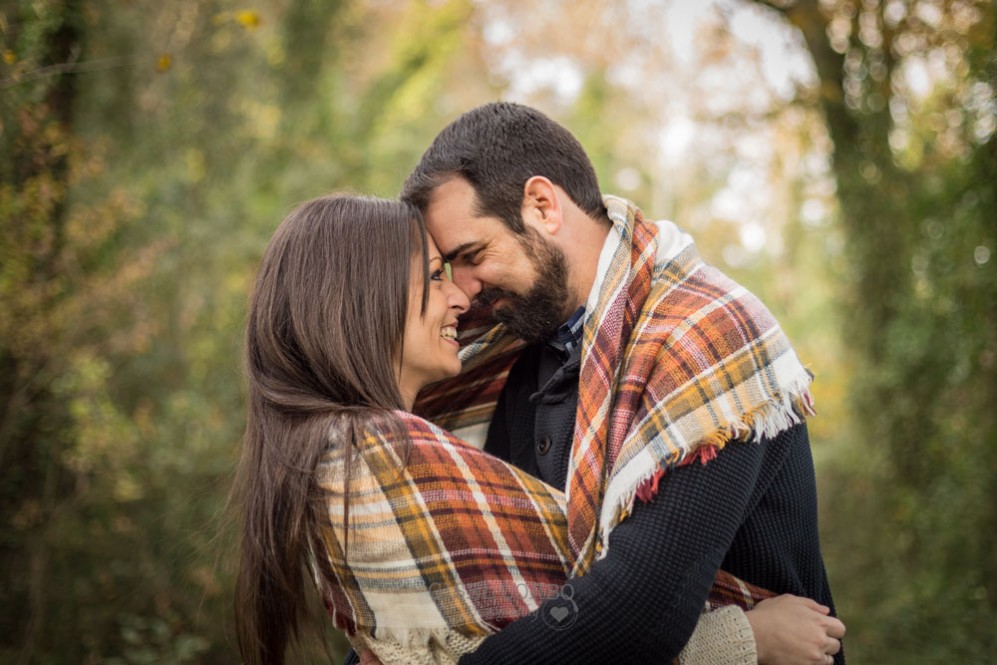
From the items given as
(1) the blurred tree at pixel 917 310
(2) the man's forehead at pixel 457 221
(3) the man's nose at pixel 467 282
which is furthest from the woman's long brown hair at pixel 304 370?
(1) the blurred tree at pixel 917 310

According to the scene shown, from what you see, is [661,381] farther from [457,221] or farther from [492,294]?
[457,221]

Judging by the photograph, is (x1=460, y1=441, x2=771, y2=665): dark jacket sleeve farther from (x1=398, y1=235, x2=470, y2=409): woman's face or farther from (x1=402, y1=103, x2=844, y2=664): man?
(x1=398, y1=235, x2=470, y2=409): woman's face

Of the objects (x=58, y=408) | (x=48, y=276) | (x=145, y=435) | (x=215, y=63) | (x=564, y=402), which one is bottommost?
(x=145, y=435)

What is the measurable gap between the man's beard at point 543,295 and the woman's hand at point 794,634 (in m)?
1.00

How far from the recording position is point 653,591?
6.43 ft

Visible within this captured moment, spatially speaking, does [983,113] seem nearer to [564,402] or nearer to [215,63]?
[564,402]

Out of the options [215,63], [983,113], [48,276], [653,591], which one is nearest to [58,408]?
[48,276]

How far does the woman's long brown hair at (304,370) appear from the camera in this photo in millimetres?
2197

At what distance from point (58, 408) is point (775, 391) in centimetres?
373

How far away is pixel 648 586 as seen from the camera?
196 cm

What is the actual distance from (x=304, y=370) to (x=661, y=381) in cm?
94

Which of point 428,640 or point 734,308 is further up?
point 734,308

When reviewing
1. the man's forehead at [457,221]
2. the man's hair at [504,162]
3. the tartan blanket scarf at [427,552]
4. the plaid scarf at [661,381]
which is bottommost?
the tartan blanket scarf at [427,552]

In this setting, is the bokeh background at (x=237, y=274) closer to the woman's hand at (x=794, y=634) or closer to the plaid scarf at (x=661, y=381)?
the plaid scarf at (x=661, y=381)
